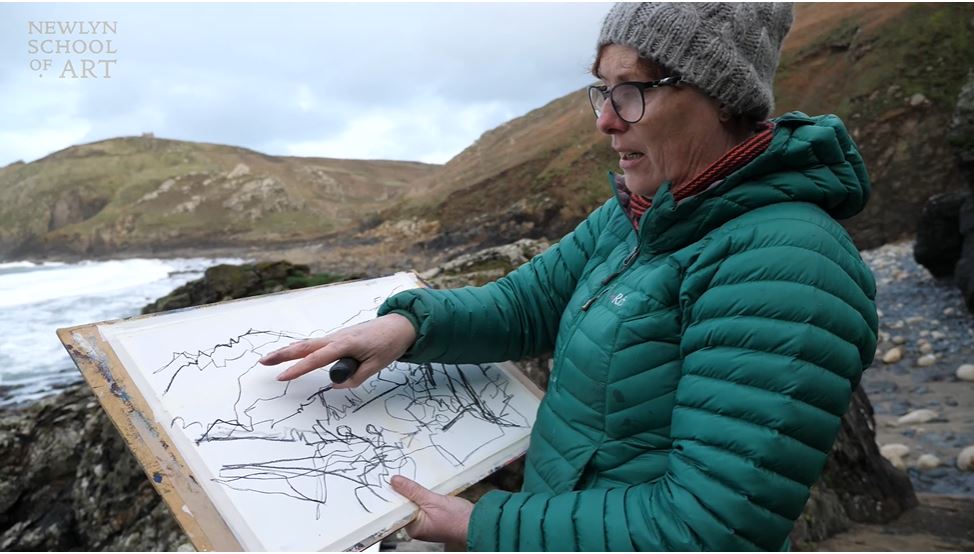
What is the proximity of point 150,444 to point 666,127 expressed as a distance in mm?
1181

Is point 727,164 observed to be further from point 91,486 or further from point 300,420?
point 91,486

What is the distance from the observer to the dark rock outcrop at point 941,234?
28.2 ft

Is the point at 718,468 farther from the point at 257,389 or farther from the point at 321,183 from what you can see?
the point at 321,183

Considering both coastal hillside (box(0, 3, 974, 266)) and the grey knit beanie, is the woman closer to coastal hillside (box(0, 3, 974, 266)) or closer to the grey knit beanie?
the grey knit beanie

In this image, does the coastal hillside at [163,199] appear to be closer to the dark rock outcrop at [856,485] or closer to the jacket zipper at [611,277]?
the jacket zipper at [611,277]

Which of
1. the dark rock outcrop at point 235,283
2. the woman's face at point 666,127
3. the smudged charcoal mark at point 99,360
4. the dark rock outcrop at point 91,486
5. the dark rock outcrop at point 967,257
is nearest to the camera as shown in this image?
the woman's face at point 666,127

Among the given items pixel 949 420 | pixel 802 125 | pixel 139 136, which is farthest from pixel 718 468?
pixel 949 420

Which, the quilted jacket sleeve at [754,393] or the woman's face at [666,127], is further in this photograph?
the woman's face at [666,127]

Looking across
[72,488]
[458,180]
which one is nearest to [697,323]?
[72,488]

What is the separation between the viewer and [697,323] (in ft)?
3.52

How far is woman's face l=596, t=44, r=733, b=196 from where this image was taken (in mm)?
1220

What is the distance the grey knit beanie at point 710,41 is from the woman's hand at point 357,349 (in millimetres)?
825

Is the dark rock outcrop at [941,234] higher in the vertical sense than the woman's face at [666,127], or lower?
lower

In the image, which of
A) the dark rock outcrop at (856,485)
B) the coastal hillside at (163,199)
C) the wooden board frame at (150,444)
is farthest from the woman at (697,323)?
the coastal hillside at (163,199)
